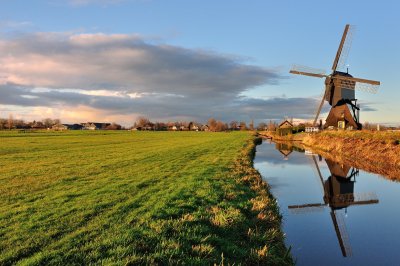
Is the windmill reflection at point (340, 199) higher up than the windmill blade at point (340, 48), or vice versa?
the windmill blade at point (340, 48)

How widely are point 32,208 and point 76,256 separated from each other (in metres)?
4.85

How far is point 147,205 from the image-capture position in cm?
1076

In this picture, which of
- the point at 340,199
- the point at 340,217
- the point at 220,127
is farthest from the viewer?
the point at 220,127

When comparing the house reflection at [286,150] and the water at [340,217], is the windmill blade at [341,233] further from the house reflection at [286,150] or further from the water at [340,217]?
the house reflection at [286,150]

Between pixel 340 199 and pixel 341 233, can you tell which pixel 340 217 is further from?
pixel 340 199

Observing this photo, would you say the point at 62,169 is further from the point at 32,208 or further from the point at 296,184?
the point at 296,184

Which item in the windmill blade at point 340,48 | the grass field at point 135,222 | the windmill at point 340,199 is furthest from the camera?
the windmill blade at point 340,48

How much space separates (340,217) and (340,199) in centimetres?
365

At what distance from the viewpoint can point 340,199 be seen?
16.3 meters

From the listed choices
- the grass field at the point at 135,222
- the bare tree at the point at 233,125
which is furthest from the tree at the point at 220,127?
the grass field at the point at 135,222

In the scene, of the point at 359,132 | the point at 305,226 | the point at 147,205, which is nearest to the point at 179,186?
the point at 147,205

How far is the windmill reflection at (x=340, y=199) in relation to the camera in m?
10.8

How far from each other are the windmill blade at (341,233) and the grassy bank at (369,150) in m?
10.2

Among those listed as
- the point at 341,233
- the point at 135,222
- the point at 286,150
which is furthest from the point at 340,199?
the point at 286,150
